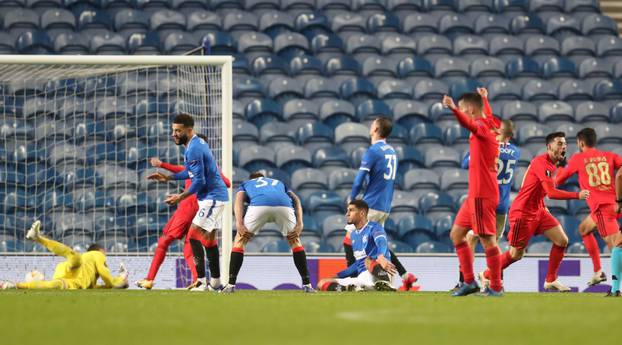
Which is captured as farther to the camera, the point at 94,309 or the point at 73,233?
the point at 73,233

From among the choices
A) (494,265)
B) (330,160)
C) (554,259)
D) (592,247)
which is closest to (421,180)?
(330,160)

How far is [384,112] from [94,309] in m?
9.69

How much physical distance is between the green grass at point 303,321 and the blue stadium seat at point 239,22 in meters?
9.92

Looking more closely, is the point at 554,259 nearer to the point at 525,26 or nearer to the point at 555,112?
the point at 555,112

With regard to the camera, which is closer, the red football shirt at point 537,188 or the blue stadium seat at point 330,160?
the red football shirt at point 537,188

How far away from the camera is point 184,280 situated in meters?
11.8

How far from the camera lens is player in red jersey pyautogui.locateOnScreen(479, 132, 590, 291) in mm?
9727

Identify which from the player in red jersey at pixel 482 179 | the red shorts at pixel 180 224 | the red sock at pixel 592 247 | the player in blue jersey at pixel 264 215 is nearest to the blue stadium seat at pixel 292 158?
the red shorts at pixel 180 224

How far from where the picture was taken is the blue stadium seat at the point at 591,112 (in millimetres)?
15758

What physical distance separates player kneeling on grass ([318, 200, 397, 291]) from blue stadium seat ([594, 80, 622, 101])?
748 centimetres

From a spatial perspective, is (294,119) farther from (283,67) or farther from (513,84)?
(513,84)

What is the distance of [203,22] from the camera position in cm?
1689

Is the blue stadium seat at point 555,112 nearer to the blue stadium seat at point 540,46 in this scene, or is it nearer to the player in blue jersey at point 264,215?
the blue stadium seat at point 540,46

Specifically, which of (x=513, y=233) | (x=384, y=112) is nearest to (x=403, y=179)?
(x=384, y=112)
